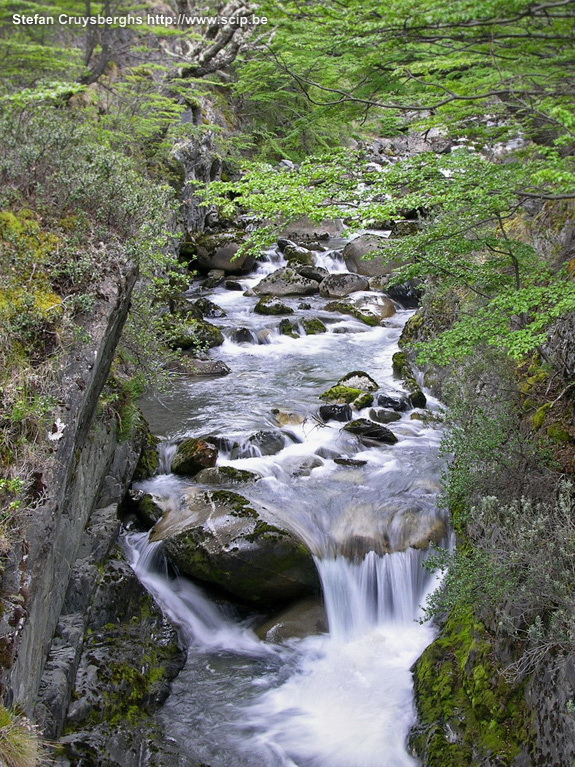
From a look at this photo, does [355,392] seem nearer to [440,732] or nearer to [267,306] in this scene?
[267,306]

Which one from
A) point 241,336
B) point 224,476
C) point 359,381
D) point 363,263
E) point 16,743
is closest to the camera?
point 16,743

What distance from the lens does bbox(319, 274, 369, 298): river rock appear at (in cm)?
2016

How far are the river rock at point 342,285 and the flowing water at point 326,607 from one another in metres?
8.06

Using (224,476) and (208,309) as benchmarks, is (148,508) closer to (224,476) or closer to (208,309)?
(224,476)

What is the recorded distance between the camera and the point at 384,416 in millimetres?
12039

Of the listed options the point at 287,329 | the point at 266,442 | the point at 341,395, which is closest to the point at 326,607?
the point at 266,442

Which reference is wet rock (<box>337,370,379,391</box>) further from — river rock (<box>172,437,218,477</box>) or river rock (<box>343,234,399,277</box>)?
river rock (<box>343,234,399,277</box>)

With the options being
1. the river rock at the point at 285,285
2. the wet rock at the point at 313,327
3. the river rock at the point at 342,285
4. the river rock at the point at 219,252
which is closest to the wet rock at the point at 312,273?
the river rock at the point at 285,285

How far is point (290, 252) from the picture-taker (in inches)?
880

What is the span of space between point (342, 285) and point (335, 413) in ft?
30.6

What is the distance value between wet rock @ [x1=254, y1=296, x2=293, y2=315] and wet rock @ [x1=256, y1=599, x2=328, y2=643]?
1175cm

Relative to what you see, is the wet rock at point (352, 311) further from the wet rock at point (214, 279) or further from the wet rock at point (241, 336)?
the wet rock at point (214, 279)

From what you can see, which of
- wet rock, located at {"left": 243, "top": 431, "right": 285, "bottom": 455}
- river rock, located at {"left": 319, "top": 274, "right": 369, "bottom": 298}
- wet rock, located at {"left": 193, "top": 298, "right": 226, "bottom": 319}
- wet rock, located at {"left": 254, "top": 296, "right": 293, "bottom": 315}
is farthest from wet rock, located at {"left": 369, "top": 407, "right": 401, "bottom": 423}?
river rock, located at {"left": 319, "top": 274, "right": 369, "bottom": 298}

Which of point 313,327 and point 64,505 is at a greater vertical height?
point 64,505
